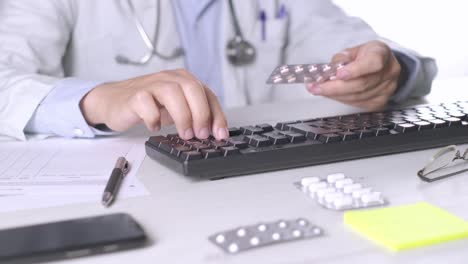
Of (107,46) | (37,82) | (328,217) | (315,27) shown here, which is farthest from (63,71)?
(328,217)

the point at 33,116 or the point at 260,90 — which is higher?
the point at 33,116

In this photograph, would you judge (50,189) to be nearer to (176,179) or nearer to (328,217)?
(176,179)

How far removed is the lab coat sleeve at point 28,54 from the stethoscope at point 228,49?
5.0 inches

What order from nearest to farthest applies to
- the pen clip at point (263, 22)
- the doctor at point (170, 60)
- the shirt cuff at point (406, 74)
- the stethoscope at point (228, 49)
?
the doctor at point (170, 60) → the shirt cuff at point (406, 74) → the stethoscope at point (228, 49) → the pen clip at point (263, 22)

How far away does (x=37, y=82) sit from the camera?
94 centimetres

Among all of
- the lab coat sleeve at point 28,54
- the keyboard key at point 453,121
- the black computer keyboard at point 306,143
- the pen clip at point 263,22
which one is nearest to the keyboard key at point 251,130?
the black computer keyboard at point 306,143

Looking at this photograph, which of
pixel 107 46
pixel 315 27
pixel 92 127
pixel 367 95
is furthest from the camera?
pixel 315 27

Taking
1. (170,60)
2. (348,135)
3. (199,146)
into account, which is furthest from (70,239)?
(170,60)

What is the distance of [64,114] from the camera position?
879 mm

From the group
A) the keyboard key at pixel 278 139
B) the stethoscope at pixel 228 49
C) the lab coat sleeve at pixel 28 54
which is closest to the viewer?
the keyboard key at pixel 278 139

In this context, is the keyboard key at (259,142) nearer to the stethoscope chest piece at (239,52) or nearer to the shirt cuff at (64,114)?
the shirt cuff at (64,114)

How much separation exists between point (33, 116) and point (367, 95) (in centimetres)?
50

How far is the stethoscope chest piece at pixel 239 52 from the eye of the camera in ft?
4.29

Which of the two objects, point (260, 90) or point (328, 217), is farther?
point (260, 90)
